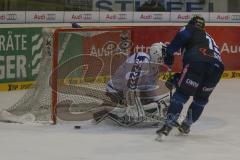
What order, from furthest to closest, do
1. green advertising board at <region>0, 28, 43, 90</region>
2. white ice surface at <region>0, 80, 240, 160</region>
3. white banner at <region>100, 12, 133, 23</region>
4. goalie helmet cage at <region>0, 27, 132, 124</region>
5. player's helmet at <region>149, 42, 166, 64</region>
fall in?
1. white banner at <region>100, 12, 133, 23</region>
2. green advertising board at <region>0, 28, 43, 90</region>
3. goalie helmet cage at <region>0, 27, 132, 124</region>
4. player's helmet at <region>149, 42, 166, 64</region>
5. white ice surface at <region>0, 80, 240, 160</region>

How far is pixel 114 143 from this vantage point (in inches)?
233

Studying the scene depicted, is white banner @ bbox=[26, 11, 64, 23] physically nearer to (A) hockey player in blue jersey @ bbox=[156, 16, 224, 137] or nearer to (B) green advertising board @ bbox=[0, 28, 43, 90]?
(B) green advertising board @ bbox=[0, 28, 43, 90]

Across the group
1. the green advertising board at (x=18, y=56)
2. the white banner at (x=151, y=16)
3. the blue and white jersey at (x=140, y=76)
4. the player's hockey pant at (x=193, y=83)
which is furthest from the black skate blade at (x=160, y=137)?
the white banner at (x=151, y=16)

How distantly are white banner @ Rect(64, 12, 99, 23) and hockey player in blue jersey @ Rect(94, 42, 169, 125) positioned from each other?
12.5 ft

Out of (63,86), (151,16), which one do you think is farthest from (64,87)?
(151,16)

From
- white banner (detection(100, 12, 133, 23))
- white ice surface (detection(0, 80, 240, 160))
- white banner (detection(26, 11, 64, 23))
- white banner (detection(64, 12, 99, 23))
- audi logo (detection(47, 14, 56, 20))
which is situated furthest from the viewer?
white banner (detection(100, 12, 133, 23))

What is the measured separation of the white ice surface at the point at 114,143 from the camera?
541 cm

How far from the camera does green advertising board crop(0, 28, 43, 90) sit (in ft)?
31.0

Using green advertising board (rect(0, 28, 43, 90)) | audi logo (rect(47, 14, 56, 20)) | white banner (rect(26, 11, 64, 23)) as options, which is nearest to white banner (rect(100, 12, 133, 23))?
white banner (rect(26, 11, 64, 23))

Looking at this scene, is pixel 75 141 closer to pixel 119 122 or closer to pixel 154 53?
pixel 119 122

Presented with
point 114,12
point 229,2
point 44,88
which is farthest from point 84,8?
point 44,88

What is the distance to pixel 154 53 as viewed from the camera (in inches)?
265

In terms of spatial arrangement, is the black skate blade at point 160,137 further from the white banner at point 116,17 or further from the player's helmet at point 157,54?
the white banner at point 116,17

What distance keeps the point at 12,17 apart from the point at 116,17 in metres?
2.01
